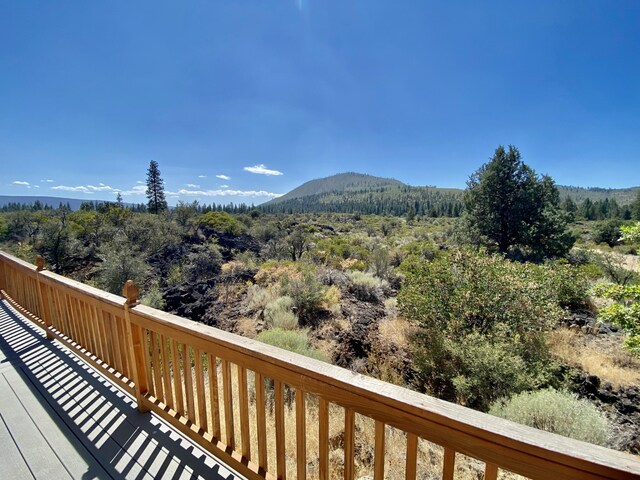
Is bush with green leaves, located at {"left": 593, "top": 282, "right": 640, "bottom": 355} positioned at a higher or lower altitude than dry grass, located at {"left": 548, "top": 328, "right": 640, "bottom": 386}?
higher

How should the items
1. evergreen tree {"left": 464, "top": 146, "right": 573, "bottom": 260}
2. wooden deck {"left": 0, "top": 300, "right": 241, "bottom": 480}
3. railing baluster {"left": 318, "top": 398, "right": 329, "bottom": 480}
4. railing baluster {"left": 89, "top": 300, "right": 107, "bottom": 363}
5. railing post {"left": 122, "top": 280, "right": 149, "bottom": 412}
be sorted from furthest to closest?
evergreen tree {"left": 464, "top": 146, "right": 573, "bottom": 260}, railing baluster {"left": 89, "top": 300, "right": 107, "bottom": 363}, railing post {"left": 122, "top": 280, "right": 149, "bottom": 412}, wooden deck {"left": 0, "top": 300, "right": 241, "bottom": 480}, railing baluster {"left": 318, "top": 398, "right": 329, "bottom": 480}

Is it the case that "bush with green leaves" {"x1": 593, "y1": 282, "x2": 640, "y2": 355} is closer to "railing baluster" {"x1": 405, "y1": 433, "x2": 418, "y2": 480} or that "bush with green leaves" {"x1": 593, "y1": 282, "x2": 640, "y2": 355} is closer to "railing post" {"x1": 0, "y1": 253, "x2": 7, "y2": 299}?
"railing baluster" {"x1": 405, "y1": 433, "x2": 418, "y2": 480}

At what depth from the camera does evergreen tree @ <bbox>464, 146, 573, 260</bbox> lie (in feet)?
46.0

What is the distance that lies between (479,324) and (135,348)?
536 centimetres

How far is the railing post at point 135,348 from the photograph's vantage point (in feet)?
7.33

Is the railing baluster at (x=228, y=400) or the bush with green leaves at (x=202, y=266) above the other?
the railing baluster at (x=228, y=400)

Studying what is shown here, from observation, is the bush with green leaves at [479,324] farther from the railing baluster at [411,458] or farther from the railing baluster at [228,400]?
the railing baluster at [411,458]

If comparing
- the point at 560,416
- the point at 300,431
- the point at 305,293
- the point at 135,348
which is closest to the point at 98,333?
the point at 135,348

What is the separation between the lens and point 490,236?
600 inches

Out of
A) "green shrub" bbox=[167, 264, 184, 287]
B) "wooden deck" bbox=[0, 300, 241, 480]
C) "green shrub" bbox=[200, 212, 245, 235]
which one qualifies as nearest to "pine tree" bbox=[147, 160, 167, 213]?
"green shrub" bbox=[200, 212, 245, 235]

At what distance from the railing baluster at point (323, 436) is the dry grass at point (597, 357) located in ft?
18.1

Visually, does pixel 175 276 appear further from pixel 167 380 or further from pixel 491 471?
pixel 491 471

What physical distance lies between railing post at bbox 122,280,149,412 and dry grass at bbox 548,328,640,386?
6261 millimetres

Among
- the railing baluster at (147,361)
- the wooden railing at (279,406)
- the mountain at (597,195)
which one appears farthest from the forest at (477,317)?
the mountain at (597,195)
